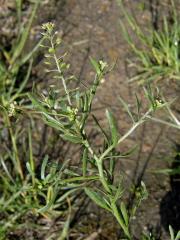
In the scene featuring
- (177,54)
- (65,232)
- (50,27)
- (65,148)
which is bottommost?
(65,232)

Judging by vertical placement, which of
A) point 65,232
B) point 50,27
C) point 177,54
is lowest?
point 65,232

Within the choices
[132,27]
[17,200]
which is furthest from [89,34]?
[17,200]

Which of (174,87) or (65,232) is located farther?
(174,87)

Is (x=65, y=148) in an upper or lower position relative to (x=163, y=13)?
lower

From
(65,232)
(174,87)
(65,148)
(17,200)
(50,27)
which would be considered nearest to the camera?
(50,27)

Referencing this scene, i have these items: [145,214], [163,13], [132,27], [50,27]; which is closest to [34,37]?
[132,27]

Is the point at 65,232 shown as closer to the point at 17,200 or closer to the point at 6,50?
the point at 17,200

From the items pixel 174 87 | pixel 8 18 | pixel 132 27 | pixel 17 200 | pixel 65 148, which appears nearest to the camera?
pixel 17 200

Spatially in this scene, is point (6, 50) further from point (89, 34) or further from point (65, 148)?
point (65, 148)

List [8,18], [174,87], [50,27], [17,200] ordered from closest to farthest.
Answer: [50,27], [17,200], [174,87], [8,18]
